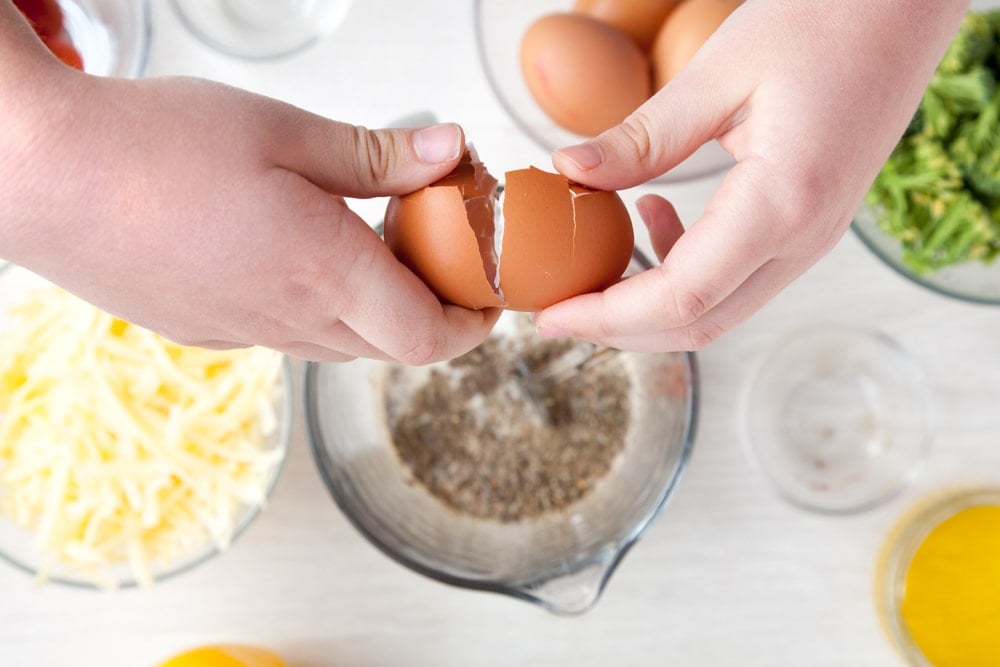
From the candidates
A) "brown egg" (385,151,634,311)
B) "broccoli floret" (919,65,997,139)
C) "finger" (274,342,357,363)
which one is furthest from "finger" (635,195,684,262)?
"broccoli floret" (919,65,997,139)

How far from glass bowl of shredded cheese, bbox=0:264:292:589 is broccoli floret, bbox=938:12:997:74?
1.08 metres

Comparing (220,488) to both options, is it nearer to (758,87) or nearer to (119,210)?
(119,210)

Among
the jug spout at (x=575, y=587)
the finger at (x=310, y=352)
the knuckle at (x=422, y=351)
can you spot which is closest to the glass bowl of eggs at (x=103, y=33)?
the finger at (x=310, y=352)

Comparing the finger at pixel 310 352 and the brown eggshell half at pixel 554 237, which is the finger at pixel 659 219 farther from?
the finger at pixel 310 352

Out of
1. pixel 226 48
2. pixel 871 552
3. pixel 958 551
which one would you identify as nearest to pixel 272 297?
pixel 226 48

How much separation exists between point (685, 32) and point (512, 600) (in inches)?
35.4

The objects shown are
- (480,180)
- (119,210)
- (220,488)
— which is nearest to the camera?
(119,210)

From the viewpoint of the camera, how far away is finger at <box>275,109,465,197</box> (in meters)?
0.74

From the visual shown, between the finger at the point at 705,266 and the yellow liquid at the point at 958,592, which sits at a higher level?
the finger at the point at 705,266

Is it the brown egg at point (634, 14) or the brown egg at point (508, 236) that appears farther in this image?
the brown egg at point (634, 14)

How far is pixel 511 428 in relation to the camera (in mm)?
1275

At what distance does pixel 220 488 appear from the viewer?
1136mm

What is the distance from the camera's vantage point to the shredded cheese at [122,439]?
1.11 meters

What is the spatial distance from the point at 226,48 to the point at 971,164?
1.17 meters
